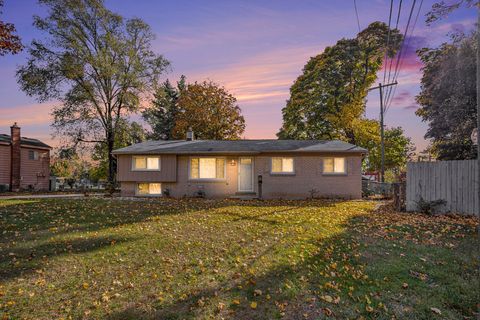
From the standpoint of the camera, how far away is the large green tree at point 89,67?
81.6 feet

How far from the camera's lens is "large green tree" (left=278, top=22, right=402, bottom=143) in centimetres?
2980

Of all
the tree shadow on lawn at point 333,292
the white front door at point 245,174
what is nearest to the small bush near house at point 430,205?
the tree shadow on lawn at point 333,292

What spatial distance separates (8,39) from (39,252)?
8900 millimetres

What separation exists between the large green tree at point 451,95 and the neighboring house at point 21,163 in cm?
3504

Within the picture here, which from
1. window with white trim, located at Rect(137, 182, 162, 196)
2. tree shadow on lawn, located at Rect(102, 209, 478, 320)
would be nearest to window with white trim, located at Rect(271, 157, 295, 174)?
window with white trim, located at Rect(137, 182, 162, 196)

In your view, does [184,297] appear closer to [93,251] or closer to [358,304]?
[358,304]

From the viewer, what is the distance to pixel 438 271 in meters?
5.69

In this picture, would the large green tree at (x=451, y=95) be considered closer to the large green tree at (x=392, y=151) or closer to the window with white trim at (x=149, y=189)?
the window with white trim at (x=149, y=189)

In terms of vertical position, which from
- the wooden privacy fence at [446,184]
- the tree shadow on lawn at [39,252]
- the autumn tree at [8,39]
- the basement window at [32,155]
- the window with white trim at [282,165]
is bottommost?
the tree shadow on lawn at [39,252]

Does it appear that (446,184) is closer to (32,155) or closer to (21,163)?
(21,163)

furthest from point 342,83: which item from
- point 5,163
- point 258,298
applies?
point 5,163

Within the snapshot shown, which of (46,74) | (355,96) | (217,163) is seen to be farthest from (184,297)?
(355,96)

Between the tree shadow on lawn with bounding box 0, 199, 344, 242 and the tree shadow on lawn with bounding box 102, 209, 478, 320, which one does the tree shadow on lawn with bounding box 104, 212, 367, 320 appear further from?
the tree shadow on lawn with bounding box 0, 199, 344, 242

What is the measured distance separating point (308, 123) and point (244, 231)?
26.1 m
